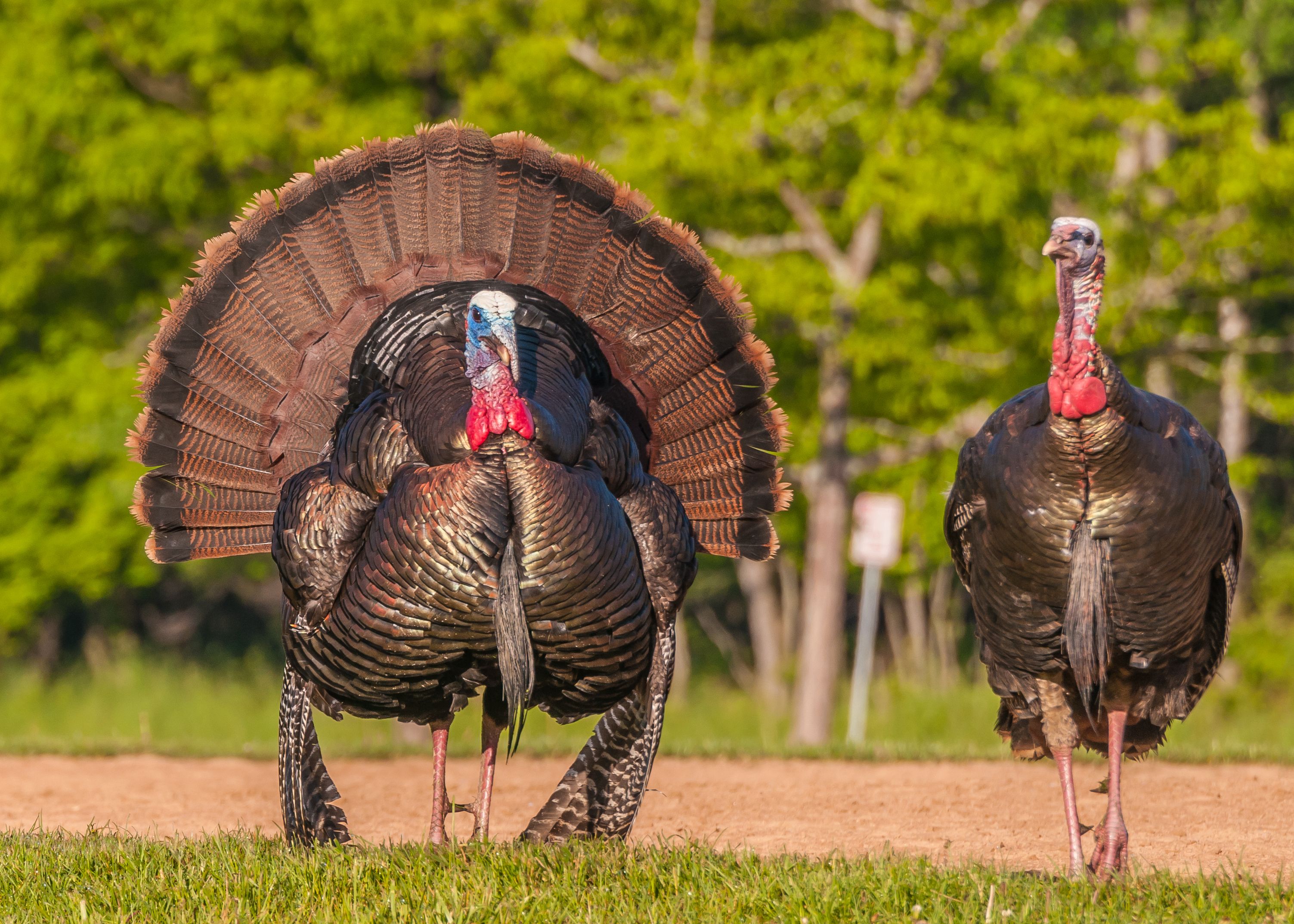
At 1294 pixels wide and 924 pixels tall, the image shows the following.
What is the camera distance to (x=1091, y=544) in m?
4.63

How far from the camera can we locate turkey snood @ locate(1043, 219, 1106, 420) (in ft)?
15.1

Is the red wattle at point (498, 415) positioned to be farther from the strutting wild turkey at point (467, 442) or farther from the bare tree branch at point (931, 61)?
the bare tree branch at point (931, 61)

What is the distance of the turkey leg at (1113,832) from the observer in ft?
16.4

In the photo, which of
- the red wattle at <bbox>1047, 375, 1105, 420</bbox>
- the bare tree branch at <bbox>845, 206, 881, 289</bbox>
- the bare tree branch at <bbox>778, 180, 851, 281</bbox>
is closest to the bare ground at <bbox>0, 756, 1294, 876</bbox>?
the red wattle at <bbox>1047, 375, 1105, 420</bbox>

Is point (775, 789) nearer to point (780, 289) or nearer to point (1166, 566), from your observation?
point (1166, 566)

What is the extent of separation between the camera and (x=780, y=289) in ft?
37.3

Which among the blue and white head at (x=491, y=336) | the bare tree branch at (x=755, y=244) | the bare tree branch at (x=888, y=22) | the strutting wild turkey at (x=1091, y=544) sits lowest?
the strutting wild turkey at (x=1091, y=544)

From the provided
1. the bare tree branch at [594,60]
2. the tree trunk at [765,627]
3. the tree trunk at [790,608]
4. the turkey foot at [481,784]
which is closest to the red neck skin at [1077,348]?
the turkey foot at [481,784]

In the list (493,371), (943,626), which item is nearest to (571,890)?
(493,371)

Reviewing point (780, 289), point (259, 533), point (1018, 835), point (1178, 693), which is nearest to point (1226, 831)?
point (1018, 835)

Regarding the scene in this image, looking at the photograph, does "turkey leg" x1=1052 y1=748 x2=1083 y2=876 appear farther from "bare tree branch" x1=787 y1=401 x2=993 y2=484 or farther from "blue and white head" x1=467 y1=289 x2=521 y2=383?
"bare tree branch" x1=787 y1=401 x2=993 y2=484

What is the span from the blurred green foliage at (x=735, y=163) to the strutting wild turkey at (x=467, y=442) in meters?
5.47

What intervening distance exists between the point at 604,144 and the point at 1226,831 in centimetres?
773

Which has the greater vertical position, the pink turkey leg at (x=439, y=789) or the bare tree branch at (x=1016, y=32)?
the bare tree branch at (x=1016, y=32)
